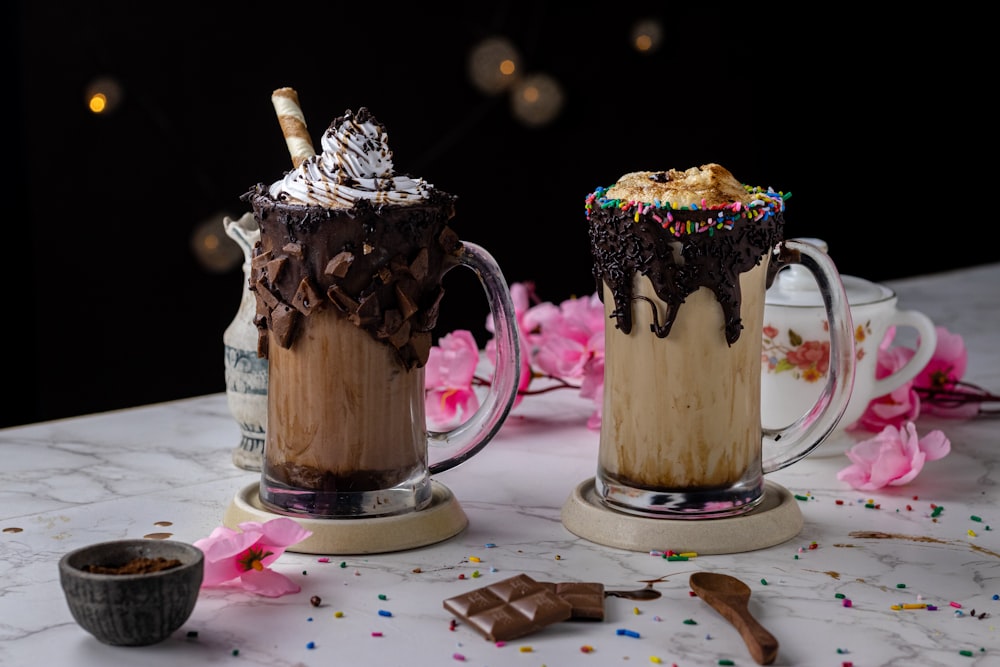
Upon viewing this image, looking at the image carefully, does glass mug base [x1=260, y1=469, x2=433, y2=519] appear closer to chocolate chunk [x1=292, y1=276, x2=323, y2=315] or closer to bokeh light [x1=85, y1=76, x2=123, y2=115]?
chocolate chunk [x1=292, y1=276, x2=323, y2=315]

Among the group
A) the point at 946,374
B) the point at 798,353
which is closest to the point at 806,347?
the point at 798,353

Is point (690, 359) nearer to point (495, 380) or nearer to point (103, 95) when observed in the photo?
point (495, 380)

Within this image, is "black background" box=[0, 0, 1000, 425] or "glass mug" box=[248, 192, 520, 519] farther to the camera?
"black background" box=[0, 0, 1000, 425]

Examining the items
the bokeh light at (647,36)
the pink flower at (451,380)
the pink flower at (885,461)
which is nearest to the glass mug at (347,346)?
the pink flower at (451,380)

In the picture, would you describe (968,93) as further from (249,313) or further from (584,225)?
(249,313)

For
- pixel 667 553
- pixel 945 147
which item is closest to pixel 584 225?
pixel 945 147

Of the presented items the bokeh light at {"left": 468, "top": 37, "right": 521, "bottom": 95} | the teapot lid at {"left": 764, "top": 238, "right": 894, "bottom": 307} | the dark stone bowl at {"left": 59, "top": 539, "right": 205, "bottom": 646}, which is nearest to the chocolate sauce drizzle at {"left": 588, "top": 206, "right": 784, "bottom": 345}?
the teapot lid at {"left": 764, "top": 238, "right": 894, "bottom": 307}
